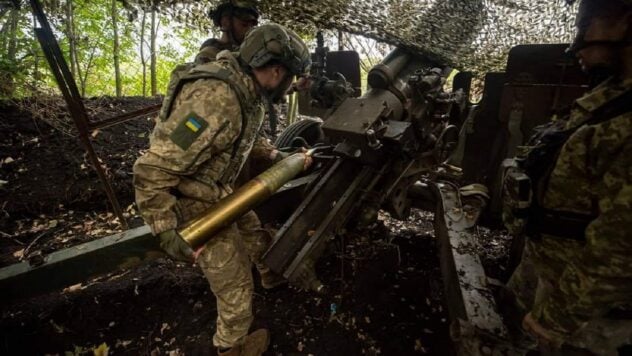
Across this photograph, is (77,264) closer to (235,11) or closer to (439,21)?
(235,11)

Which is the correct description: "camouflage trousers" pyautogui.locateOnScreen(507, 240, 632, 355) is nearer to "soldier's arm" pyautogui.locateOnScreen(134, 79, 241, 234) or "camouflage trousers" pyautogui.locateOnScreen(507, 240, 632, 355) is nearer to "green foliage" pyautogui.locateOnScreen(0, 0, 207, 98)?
"soldier's arm" pyautogui.locateOnScreen(134, 79, 241, 234)

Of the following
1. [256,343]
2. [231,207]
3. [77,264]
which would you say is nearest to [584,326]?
[231,207]

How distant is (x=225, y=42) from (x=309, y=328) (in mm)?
3108

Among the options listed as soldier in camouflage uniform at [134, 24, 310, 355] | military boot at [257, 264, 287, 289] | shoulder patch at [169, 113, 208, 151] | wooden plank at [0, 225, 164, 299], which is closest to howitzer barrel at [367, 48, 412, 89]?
soldier in camouflage uniform at [134, 24, 310, 355]

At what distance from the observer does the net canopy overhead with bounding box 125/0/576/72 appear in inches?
125

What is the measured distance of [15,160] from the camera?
4.72m

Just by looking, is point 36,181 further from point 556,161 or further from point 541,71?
point 541,71

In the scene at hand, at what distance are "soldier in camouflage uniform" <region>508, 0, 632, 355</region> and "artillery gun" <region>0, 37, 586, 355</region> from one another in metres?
0.50

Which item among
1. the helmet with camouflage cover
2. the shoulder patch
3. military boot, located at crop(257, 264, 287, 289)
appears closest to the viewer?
the helmet with camouflage cover

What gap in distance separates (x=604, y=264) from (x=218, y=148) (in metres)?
1.99

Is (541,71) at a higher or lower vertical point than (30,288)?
higher

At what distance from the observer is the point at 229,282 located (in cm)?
228

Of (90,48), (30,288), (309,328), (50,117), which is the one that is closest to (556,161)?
(309,328)

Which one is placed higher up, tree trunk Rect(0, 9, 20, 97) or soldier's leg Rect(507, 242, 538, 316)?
tree trunk Rect(0, 9, 20, 97)
